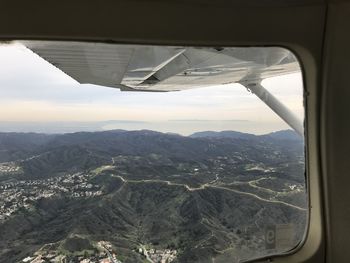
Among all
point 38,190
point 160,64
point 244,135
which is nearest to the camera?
point 38,190

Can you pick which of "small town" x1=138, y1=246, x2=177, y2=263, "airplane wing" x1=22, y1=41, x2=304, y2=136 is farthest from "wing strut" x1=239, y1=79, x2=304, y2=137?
"small town" x1=138, y1=246, x2=177, y2=263

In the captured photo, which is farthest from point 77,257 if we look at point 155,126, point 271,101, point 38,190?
point 271,101

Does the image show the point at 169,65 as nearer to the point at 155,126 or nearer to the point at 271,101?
the point at 155,126

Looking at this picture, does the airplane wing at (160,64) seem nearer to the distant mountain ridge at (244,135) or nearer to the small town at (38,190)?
the distant mountain ridge at (244,135)

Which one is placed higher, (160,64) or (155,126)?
(160,64)

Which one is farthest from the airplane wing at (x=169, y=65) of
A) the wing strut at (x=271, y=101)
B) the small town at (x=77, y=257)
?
the small town at (x=77, y=257)

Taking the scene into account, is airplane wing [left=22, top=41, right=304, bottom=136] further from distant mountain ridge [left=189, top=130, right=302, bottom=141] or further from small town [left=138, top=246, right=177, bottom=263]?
small town [left=138, top=246, right=177, bottom=263]
